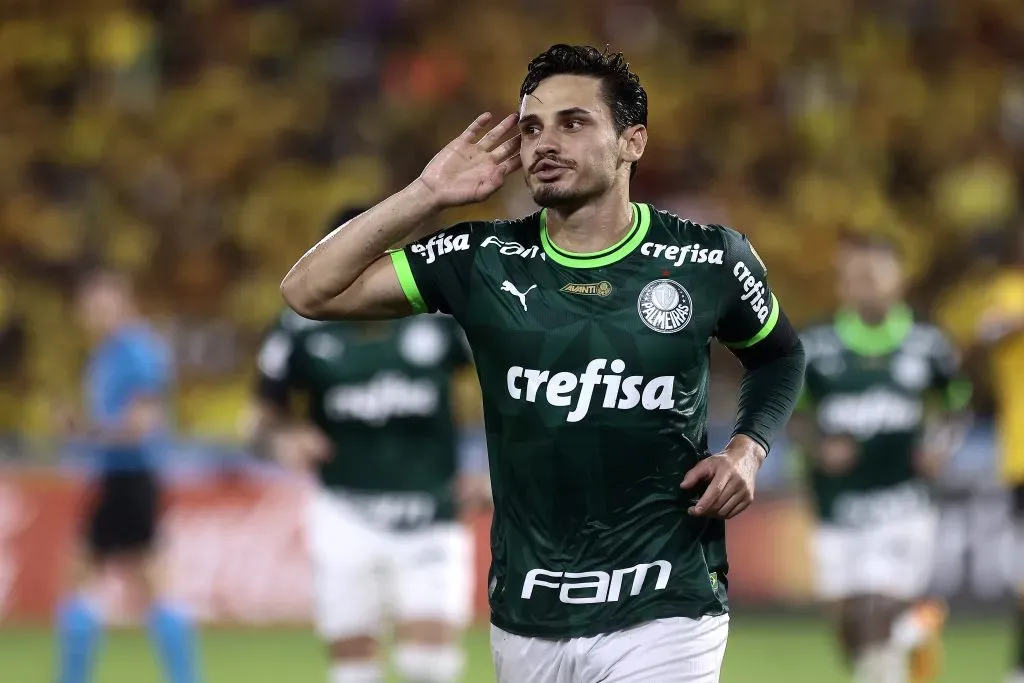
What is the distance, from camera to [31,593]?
12.0 meters

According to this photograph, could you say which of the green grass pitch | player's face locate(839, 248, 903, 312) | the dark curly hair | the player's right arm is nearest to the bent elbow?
the player's right arm

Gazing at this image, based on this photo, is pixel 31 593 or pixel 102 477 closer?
pixel 102 477

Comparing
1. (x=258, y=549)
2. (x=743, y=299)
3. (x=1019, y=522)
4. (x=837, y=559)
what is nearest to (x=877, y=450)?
→ (x=837, y=559)

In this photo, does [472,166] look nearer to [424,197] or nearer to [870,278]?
[424,197]

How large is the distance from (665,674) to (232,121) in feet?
38.3

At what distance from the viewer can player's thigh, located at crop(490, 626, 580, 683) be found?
4098 mm

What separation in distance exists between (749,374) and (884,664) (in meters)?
4.20

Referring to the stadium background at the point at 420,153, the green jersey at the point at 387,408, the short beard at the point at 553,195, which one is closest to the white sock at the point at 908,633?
the green jersey at the point at 387,408

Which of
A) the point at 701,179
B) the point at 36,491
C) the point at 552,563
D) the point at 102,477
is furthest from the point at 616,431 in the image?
the point at 701,179

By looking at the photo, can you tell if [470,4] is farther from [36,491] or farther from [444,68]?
[36,491]

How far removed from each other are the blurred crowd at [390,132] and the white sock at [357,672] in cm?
638

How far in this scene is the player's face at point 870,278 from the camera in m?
8.53

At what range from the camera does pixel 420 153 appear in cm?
1494

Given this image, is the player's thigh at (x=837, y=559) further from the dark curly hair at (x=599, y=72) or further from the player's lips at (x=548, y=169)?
the player's lips at (x=548, y=169)
